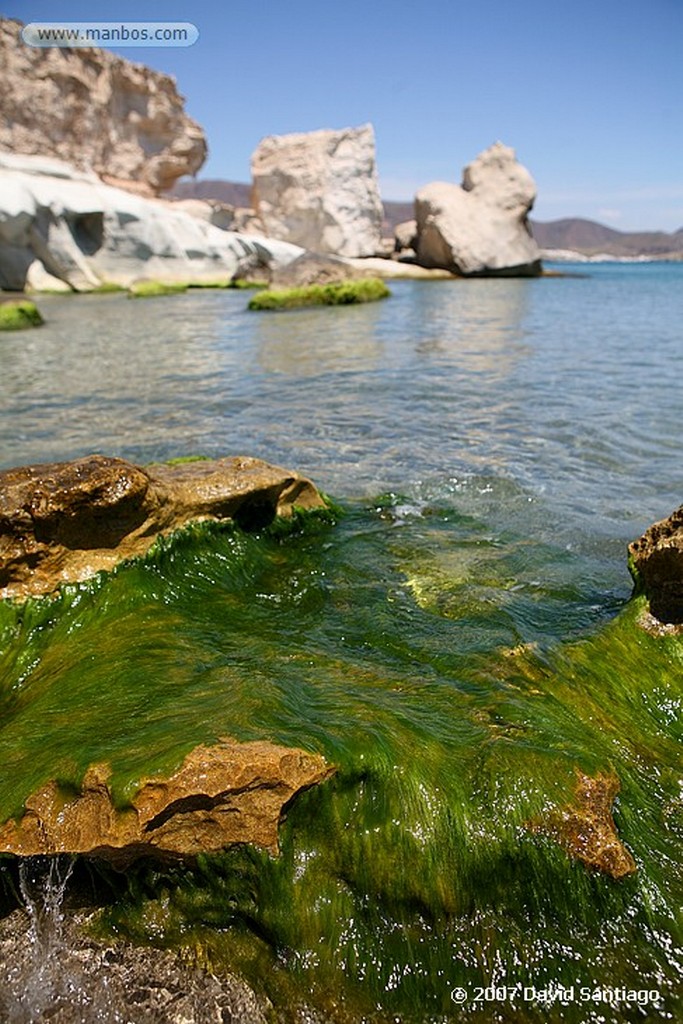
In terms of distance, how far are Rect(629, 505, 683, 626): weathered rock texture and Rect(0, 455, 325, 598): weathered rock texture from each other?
8.84 ft

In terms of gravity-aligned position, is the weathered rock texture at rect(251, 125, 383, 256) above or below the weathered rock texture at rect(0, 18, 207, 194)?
below

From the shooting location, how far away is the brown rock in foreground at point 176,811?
221 cm

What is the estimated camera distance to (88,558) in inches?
148

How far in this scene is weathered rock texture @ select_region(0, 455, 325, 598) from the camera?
3543 mm

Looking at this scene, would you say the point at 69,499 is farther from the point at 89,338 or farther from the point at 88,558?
the point at 89,338

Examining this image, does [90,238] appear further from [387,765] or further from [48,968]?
[48,968]

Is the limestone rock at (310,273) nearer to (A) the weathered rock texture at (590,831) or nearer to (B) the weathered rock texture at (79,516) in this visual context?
(B) the weathered rock texture at (79,516)

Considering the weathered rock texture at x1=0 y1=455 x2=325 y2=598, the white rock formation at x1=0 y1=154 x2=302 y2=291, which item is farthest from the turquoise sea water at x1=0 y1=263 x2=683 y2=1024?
the white rock formation at x1=0 y1=154 x2=302 y2=291

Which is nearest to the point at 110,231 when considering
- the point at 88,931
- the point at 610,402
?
the point at 610,402

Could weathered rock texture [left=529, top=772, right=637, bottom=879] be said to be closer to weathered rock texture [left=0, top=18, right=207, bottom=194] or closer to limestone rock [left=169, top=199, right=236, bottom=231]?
limestone rock [left=169, top=199, right=236, bottom=231]

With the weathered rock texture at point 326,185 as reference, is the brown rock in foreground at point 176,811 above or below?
below

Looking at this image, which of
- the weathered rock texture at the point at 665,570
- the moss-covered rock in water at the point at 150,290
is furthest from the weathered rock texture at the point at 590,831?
the moss-covered rock in water at the point at 150,290

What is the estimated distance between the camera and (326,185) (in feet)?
197

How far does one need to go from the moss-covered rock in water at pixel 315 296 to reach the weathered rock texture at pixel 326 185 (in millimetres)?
34960
